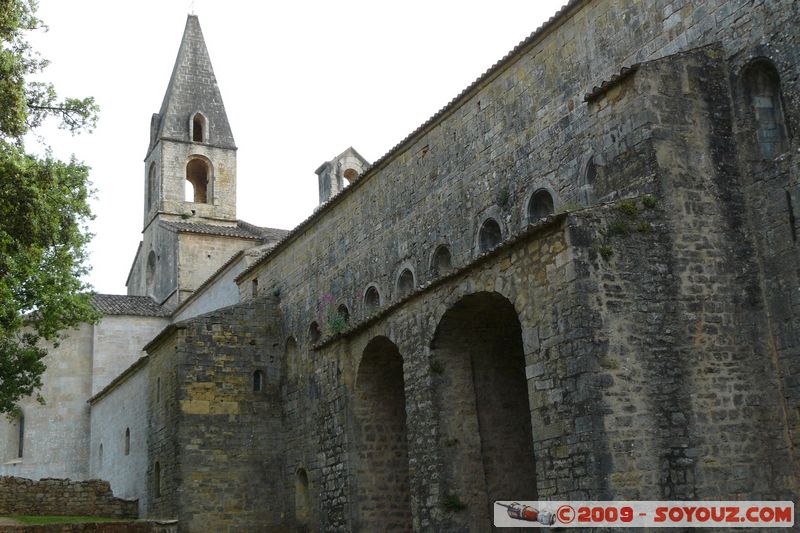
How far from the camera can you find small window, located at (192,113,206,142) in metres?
40.3

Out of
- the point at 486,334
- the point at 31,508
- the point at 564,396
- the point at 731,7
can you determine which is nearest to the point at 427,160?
the point at 486,334

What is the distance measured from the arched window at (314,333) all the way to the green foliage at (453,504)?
32.3 ft

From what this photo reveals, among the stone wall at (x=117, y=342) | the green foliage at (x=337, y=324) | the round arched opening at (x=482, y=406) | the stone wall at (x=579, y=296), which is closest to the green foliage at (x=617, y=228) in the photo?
the stone wall at (x=579, y=296)

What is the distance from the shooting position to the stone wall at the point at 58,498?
24328 mm

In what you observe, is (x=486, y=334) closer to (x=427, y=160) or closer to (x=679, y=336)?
(x=679, y=336)

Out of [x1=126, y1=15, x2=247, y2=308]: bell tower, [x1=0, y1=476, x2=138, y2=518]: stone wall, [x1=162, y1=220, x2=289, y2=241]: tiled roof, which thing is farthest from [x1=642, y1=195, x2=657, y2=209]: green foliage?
[x1=126, y1=15, x2=247, y2=308]: bell tower

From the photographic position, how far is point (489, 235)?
55.3 feet

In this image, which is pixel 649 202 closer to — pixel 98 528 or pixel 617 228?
pixel 617 228

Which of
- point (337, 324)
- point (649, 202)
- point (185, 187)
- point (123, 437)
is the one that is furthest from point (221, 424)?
point (185, 187)

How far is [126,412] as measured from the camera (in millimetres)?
30141

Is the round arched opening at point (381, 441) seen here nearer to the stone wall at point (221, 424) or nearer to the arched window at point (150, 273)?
the stone wall at point (221, 424)

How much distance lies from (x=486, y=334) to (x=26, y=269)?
9.89m

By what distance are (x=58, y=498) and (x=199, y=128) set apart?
20.2 metres

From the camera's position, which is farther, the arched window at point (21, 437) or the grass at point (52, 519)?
the arched window at point (21, 437)
